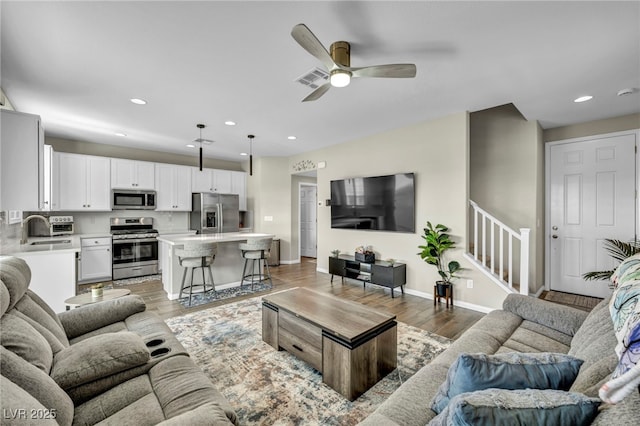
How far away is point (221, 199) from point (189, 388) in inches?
220

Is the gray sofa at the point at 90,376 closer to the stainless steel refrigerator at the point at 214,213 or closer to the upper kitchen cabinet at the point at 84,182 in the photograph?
the upper kitchen cabinet at the point at 84,182

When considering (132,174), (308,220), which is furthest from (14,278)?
(308,220)

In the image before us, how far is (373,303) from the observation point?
13.1 ft

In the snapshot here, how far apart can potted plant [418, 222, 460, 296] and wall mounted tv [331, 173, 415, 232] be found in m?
0.41

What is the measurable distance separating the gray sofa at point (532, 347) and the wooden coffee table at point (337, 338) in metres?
0.52

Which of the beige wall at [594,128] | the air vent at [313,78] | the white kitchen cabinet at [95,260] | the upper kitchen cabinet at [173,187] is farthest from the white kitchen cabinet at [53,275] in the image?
the beige wall at [594,128]

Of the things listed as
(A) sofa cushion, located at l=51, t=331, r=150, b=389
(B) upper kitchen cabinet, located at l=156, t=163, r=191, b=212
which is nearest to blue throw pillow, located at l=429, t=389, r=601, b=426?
(A) sofa cushion, located at l=51, t=331, r=150, b=389

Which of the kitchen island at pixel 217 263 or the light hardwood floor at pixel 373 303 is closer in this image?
the light hardwood floor at pixel 373 303

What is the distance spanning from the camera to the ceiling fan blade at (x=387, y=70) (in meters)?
2.15

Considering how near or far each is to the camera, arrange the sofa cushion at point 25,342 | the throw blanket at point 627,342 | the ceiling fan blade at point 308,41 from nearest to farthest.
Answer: the throw blanket at point 627,342
the sofa cushion at point 25,342
the ceiling fan blade at point 308,41

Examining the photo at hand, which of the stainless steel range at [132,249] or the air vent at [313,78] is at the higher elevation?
the air vent at [313,78]

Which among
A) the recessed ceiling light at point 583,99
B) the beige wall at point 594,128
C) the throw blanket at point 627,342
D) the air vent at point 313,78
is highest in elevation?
the air vent at point 313,78

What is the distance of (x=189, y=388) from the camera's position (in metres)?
1.32

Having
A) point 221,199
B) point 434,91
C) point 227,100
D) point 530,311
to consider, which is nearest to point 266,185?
point 221,199
